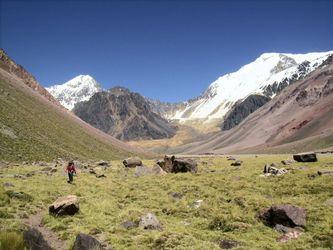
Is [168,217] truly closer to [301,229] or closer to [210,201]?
[210,201]

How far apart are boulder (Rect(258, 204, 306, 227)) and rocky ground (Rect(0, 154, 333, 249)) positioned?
0.05m

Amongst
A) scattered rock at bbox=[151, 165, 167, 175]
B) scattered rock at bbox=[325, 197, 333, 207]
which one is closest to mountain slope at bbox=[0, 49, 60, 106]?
scattered rock at bbox=[151, 165, 167, 175]

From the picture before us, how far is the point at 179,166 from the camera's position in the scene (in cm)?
5181

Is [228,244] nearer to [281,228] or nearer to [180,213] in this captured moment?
[281,228]

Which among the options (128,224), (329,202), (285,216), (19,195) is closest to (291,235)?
(285,216)

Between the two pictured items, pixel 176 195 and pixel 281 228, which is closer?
pixel 281 228

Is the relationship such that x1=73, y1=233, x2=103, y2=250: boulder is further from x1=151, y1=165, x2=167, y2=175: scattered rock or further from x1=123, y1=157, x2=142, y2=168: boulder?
x1=123, y1=157, x2=142, y2=168: boulder

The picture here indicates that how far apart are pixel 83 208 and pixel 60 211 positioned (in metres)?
2.74

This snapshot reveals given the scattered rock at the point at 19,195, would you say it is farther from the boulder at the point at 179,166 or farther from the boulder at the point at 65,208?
the boulder at the point at 179,166

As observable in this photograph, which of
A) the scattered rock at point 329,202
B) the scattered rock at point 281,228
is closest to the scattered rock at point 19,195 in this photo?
the scattered rock at point 281,228

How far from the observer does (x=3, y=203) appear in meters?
27.1

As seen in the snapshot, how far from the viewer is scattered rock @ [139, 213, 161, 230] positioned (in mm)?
23828

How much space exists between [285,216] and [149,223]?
795 cm

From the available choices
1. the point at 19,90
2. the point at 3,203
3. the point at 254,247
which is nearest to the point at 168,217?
the point at 254,247
